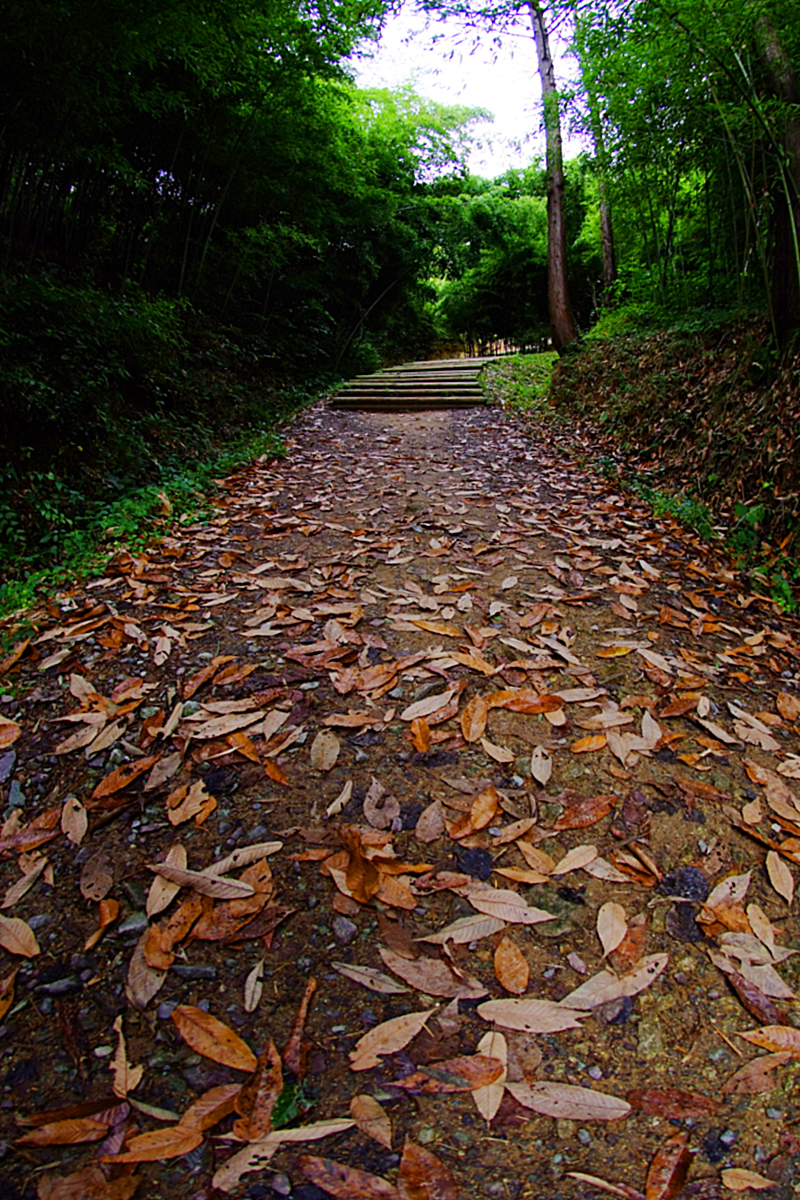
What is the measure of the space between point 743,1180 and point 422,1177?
48cm

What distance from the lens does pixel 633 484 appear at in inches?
165

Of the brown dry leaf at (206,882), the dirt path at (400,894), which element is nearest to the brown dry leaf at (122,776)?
the dirt path at (400,894)

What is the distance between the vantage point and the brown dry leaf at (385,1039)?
0.99 metres

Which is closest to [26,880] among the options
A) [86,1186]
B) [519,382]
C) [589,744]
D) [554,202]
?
[86,1186]

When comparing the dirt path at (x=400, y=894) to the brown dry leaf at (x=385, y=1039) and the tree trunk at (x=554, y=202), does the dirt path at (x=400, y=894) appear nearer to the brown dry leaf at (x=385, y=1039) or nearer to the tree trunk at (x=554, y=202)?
the brown dry leaf at (x=385, y=1039)

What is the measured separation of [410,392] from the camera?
325 inches

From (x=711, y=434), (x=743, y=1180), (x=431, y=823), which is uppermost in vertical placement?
(x=711, y=434)

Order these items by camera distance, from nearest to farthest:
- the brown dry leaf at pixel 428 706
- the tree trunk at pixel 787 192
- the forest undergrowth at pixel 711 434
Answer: the brown dry leaf at pixel 428 706 → the forest undergrowth at pixel 711 434 → the tree trunk at pixel 787 192

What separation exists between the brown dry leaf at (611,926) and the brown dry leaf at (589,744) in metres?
0.47

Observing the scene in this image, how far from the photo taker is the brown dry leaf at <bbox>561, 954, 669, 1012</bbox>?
3.55 ft

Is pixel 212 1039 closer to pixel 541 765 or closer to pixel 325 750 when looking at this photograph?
pixel 325 750

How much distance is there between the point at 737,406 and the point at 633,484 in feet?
2.58

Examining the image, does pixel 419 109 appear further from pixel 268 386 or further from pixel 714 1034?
pixel 714 1034

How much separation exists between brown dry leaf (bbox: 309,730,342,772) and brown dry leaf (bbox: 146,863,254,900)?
15.1 inches
